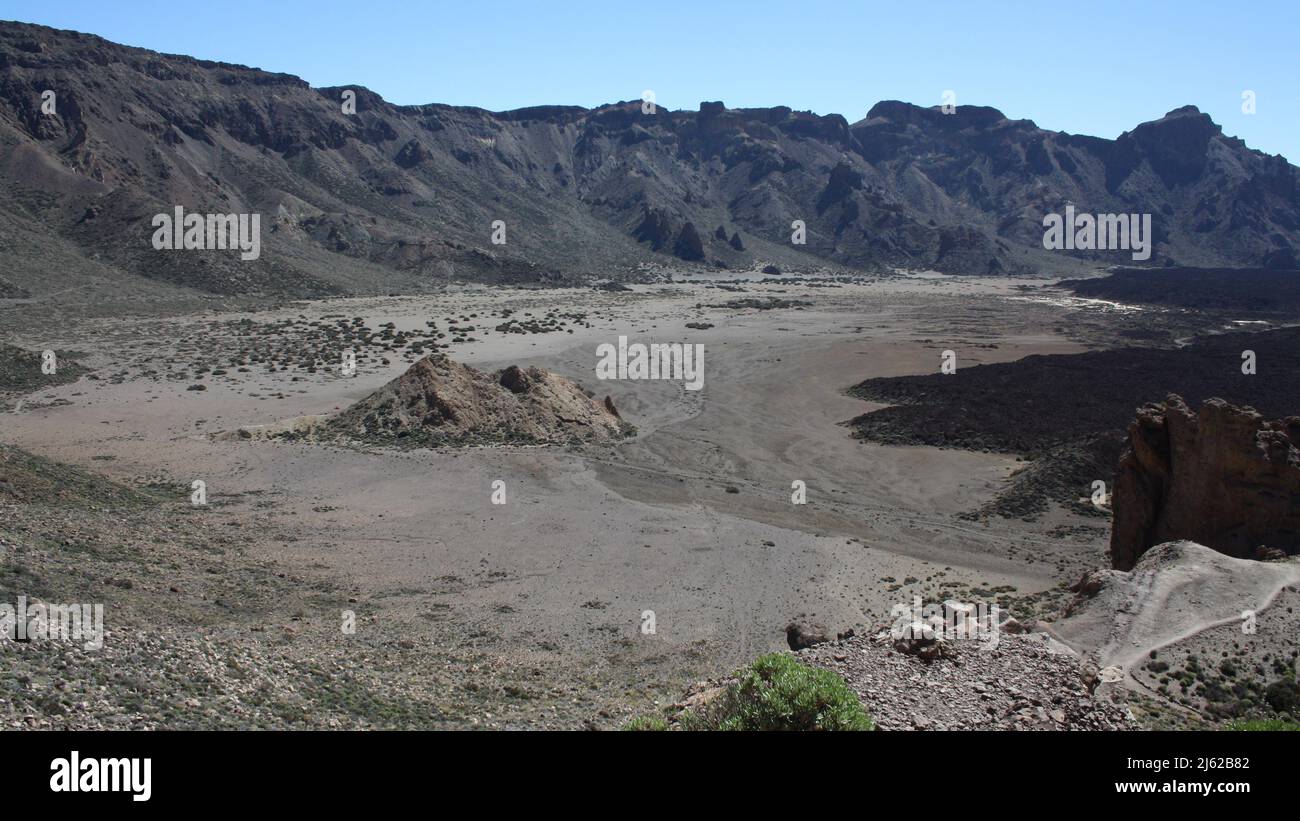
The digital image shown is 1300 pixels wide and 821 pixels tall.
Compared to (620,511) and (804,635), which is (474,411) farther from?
(804,635)

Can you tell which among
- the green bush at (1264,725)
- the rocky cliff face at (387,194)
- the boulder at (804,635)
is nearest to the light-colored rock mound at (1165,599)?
the green bush at (1264,725)

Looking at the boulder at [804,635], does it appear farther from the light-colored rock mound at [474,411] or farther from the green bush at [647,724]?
the light-colored rock mound at [474,411]

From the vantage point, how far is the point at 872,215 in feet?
577

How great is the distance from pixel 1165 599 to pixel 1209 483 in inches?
268

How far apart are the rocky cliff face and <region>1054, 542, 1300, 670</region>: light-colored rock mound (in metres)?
76.0

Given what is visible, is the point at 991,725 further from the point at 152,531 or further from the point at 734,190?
the point at 734,190

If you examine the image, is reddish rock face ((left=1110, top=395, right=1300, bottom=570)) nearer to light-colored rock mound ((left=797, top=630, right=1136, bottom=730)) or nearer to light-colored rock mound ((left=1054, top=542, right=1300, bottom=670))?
light-colored rock mound ((left=1054, top=542, right=1300, bottom=670))

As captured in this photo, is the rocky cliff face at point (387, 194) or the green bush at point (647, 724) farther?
the rocky cliff face at point (387, 194)

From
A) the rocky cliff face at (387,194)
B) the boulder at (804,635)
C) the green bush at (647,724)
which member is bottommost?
the boulder at (804,635)

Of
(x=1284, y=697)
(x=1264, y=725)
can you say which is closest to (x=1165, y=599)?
(x=1284, y=697)

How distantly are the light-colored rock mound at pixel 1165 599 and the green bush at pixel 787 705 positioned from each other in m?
5.52

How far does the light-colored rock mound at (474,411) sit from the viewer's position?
1289 inches

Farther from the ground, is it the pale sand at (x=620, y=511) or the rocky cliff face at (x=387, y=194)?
the rocky cliff face at (x=387, y=194)
